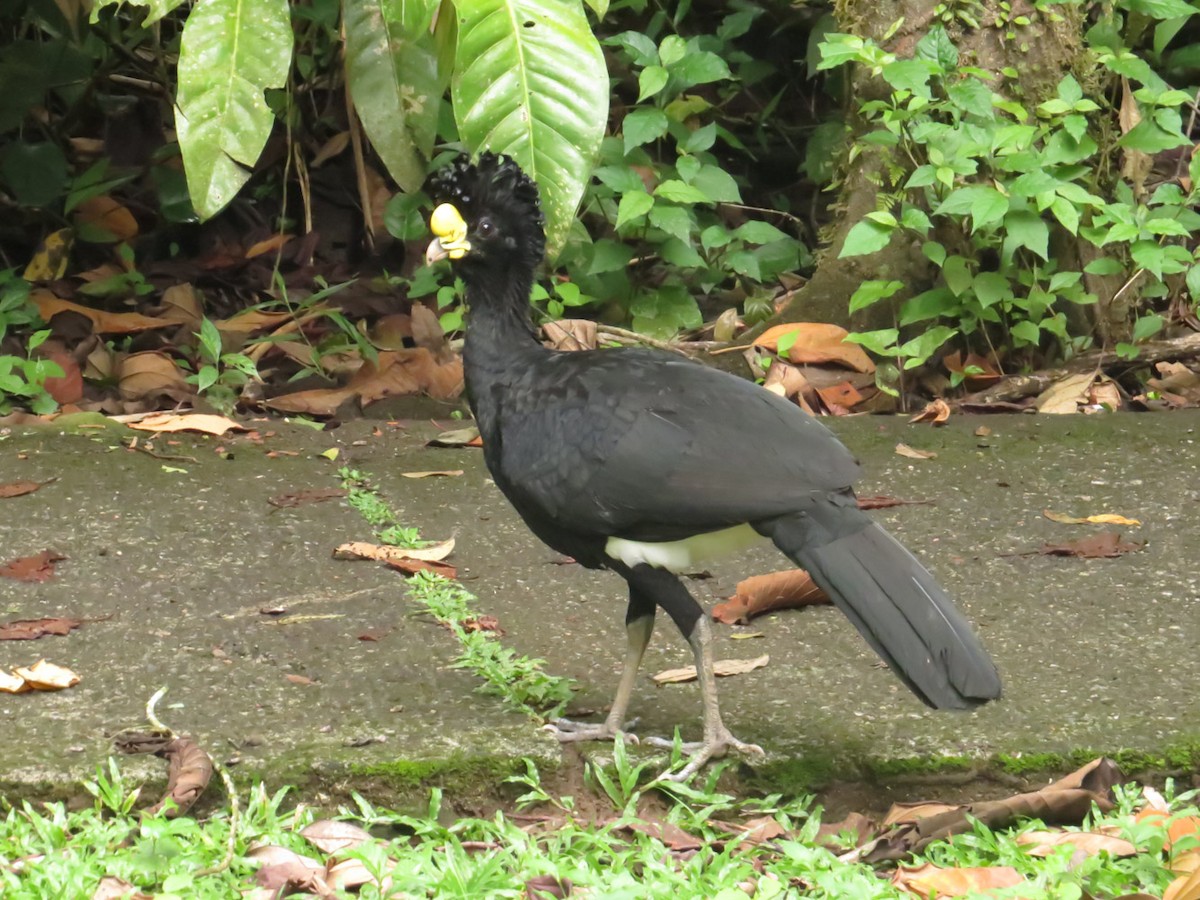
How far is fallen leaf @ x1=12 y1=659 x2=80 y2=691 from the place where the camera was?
11.1ft

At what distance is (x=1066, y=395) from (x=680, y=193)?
1590mm

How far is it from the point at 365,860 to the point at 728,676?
1.14 metres

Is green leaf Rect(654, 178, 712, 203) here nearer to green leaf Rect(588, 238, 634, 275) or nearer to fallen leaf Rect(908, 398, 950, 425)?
green leaf Rect(588, 238, 634, 275)

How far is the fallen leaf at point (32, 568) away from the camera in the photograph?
4.04 m

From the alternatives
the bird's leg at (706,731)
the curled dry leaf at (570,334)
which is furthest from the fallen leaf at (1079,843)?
the curled dry leaf at (570,334)

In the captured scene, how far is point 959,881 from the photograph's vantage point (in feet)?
9.12

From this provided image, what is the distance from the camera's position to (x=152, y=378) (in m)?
5.93

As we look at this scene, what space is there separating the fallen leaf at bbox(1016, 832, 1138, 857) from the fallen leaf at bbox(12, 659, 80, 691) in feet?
6.49

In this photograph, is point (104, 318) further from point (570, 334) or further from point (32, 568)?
point (32, 568)

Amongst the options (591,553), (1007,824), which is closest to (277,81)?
(591,553)

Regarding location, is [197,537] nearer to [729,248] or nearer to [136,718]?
[136,718]

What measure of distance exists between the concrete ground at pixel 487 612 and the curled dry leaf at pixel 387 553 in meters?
0.06

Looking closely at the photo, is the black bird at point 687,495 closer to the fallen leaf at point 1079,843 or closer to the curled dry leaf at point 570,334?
the fallen leaf at point 1079,843

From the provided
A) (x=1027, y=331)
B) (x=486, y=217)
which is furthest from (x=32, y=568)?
(x=1027, y=331)
